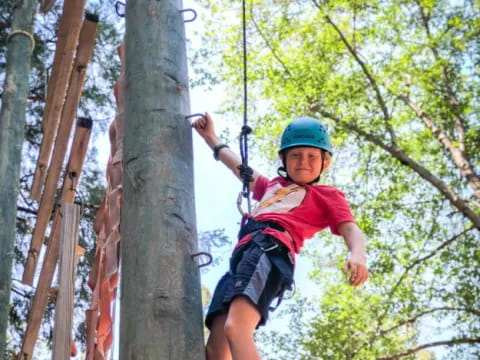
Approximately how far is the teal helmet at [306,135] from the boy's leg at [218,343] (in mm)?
705

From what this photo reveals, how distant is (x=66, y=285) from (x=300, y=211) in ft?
3.31

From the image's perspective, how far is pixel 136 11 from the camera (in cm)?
225

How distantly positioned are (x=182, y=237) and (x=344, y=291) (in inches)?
336

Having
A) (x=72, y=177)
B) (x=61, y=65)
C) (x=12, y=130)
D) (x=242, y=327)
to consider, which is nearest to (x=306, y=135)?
(x=242, y=327)

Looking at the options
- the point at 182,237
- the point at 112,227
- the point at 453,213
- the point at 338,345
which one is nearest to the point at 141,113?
the point at 182,237

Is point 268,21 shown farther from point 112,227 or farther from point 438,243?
point 112,227

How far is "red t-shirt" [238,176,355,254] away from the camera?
241 centimetres

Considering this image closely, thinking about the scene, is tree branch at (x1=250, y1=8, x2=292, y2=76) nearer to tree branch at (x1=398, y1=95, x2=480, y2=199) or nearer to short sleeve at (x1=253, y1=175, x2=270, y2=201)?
tree branch at (x1=398, y1=95, x2=480, y2=199)

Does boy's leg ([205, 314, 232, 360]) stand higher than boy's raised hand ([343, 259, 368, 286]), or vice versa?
boy's raised hand ([343, 259, 368, 286])

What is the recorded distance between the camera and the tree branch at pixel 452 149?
10.3 meters

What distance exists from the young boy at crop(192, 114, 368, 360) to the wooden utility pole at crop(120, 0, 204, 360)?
0.31 metres

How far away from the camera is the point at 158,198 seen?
1.89 meters

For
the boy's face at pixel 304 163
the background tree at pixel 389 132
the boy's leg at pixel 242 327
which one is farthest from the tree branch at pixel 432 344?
the boy's leg at pixel 242 327

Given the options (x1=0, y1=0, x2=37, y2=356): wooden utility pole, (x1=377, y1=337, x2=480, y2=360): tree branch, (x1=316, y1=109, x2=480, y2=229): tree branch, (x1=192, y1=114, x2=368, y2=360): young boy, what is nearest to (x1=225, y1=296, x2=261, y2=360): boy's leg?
(x1=192, y1=114, x2=368, y2=360): young boy
